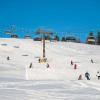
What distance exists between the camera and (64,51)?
3607 inches

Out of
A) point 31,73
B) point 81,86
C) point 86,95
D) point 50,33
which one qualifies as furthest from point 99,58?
point 86,95

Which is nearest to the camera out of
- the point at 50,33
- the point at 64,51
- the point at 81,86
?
the point at 81,86

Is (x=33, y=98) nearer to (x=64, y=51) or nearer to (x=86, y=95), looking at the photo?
(x=86, y=95)

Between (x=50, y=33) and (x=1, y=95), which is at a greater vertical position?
(x=50, y=33)

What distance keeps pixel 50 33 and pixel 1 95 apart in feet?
184

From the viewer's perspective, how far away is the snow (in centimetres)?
2322

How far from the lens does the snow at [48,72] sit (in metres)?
23.2

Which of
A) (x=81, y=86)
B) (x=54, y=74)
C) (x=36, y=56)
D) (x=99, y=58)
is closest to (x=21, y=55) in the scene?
(x=36, y=56)

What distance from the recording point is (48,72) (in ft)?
156

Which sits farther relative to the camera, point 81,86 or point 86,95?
point 81,86

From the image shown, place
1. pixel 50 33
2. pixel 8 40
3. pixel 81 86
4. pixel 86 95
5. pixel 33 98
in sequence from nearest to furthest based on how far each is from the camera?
1. pixel 33 98
2. pixel 86 95
3. pixel 81 86
4. pixel 50 33
5. pixel 8 40

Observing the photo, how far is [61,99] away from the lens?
808 inches

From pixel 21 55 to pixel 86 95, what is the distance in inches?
2246

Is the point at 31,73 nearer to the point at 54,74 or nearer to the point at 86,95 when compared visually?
the point at 54,74
